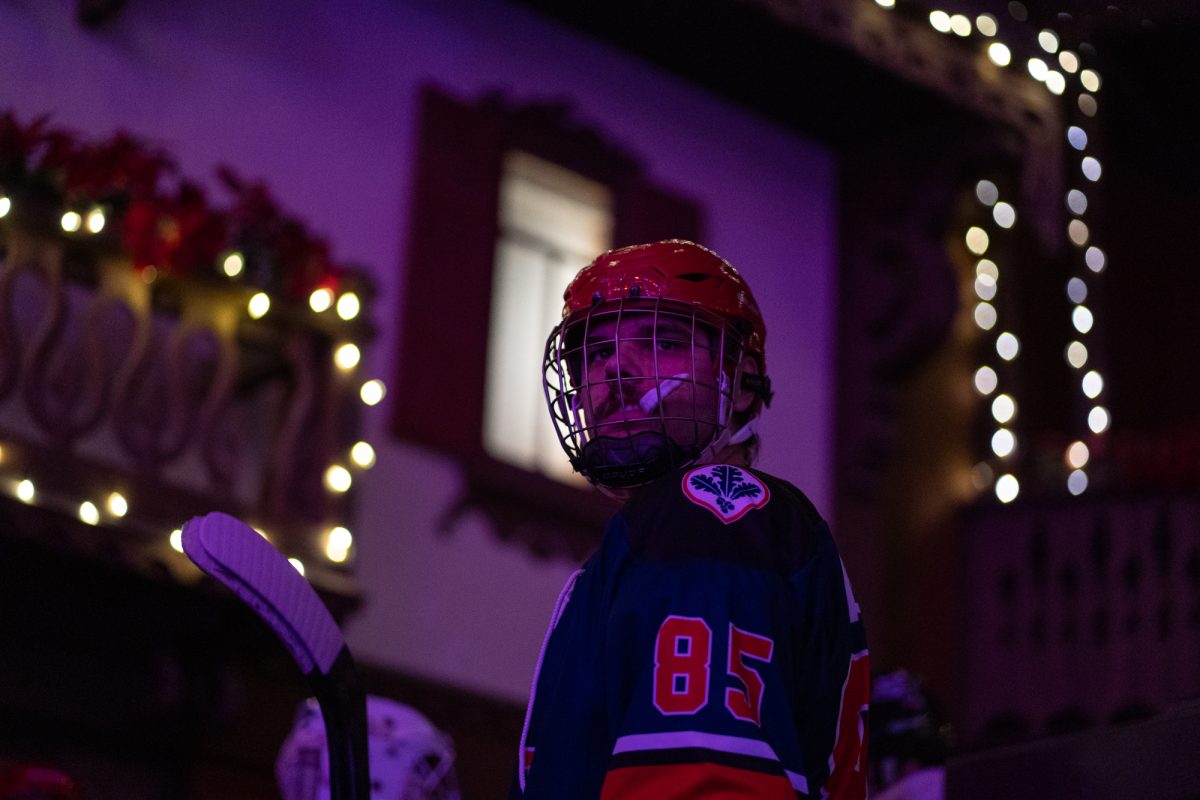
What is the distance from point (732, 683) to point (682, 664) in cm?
7

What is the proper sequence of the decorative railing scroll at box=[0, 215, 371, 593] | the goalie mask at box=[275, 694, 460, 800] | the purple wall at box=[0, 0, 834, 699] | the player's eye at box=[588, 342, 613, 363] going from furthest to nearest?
the purple wall at box=[0, 0, 834, 699] → the decorative railing scroll at box=[0, 215, 371, 593] → the goalie mask at box=[275, 694, 460, 800] → the player's eye at box=[588, 342, 613, 363]

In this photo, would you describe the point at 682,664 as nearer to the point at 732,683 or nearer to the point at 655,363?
the point at 732,683

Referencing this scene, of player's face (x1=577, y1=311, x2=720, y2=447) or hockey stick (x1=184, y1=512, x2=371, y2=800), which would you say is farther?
player's face (x1=577, y1=311, x2=720, y2=447)

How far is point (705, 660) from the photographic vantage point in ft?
8.35

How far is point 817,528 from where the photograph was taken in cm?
285

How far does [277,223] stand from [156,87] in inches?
37.4

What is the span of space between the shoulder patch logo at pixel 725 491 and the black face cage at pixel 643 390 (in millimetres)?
216

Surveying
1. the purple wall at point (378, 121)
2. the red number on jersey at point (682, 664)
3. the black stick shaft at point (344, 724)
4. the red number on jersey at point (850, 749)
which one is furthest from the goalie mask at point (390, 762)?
the purple wall at point (378, 121)

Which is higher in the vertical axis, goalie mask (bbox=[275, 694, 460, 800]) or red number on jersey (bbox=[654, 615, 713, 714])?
goalie mask (bbox=[275, 694, 460, 800])

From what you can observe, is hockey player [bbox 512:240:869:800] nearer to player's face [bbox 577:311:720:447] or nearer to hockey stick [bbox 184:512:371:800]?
player's face [bbox 577:311:720:447]

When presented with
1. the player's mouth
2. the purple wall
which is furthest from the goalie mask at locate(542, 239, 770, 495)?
the purple wall

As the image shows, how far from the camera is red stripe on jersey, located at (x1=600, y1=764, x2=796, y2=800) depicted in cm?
243

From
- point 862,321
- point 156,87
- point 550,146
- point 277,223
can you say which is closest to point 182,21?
point 156,87

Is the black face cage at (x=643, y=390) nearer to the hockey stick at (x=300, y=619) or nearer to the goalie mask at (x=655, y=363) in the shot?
the goalie mask at (x=655, y=363)
